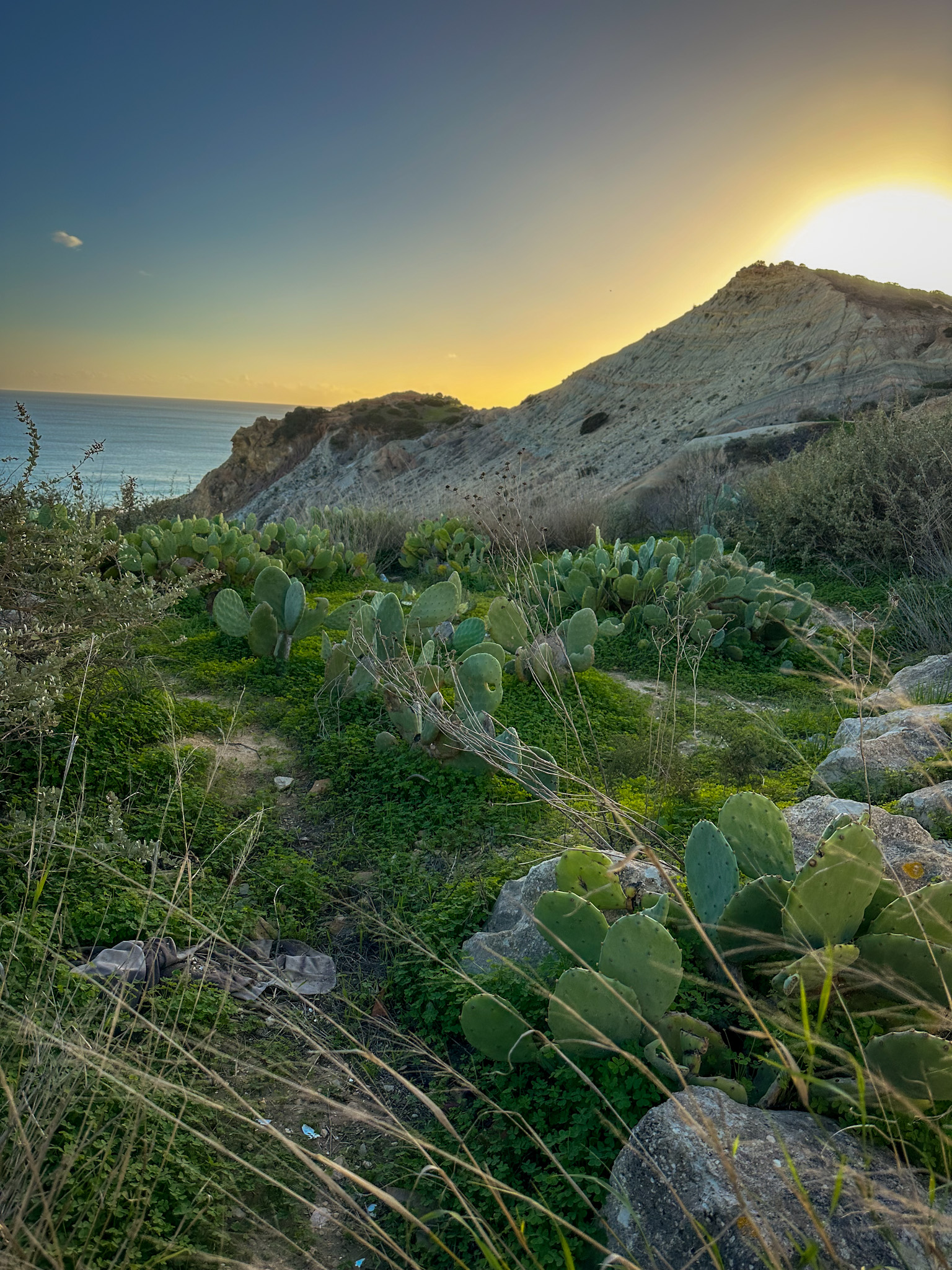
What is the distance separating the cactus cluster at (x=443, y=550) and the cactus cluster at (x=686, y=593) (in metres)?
1.46

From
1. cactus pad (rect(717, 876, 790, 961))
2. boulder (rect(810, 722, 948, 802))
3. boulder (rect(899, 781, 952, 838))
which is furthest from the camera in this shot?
boulder (rect(810, 722, 948, 802))

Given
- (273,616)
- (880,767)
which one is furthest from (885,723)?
(273,616)

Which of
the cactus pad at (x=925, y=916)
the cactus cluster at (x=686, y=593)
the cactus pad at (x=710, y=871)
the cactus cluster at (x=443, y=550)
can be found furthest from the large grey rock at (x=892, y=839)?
the cactus cluster at (x=443, y=550)

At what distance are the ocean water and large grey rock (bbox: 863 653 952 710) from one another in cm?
364

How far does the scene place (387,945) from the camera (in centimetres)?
221

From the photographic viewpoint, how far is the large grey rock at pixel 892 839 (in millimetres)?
1869

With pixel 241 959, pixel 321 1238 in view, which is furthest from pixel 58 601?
pixel 321 1238

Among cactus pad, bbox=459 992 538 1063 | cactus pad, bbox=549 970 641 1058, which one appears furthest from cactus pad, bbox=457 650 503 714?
cactus pad, bbox=549 970 641 1058

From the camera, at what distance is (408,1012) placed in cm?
198

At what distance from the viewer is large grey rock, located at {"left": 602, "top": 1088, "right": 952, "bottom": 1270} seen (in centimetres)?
108

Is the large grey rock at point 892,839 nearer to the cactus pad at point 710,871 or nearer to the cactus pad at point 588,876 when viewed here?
the cactus pad at point 710,871

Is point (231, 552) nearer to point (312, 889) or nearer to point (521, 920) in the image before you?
point (312, 889)

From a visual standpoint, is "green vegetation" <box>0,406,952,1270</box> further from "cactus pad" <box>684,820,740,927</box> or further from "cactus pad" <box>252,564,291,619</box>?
"cactus pad" <box>252,564,291,619</box>

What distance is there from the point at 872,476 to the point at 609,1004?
6.12m
